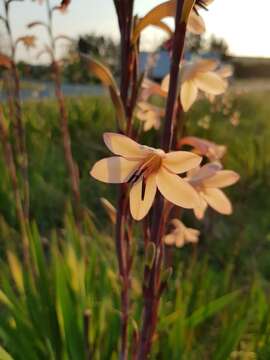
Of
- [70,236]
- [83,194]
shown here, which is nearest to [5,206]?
[83,194]

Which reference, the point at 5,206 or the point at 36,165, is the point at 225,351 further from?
the point at 36,165

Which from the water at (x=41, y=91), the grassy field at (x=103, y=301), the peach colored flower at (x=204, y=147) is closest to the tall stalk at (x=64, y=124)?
the grassy field at (x=103, y=301)

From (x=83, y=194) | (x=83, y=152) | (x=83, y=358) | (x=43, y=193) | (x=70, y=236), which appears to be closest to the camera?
(x=83, y=358)

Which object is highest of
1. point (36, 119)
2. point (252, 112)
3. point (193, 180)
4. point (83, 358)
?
point (193, 180)

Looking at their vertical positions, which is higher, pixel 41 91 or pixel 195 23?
pixel 195 23

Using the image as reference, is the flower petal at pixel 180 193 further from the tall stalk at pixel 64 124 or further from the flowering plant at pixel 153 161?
the tall stalk at pixel 64 124

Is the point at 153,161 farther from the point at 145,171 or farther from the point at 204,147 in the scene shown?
the point at 204,147

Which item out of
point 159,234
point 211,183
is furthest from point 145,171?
point 211,183

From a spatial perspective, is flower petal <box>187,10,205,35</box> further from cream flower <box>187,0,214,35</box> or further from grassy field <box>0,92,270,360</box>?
grassy field <box>0,92,270,360</box>
